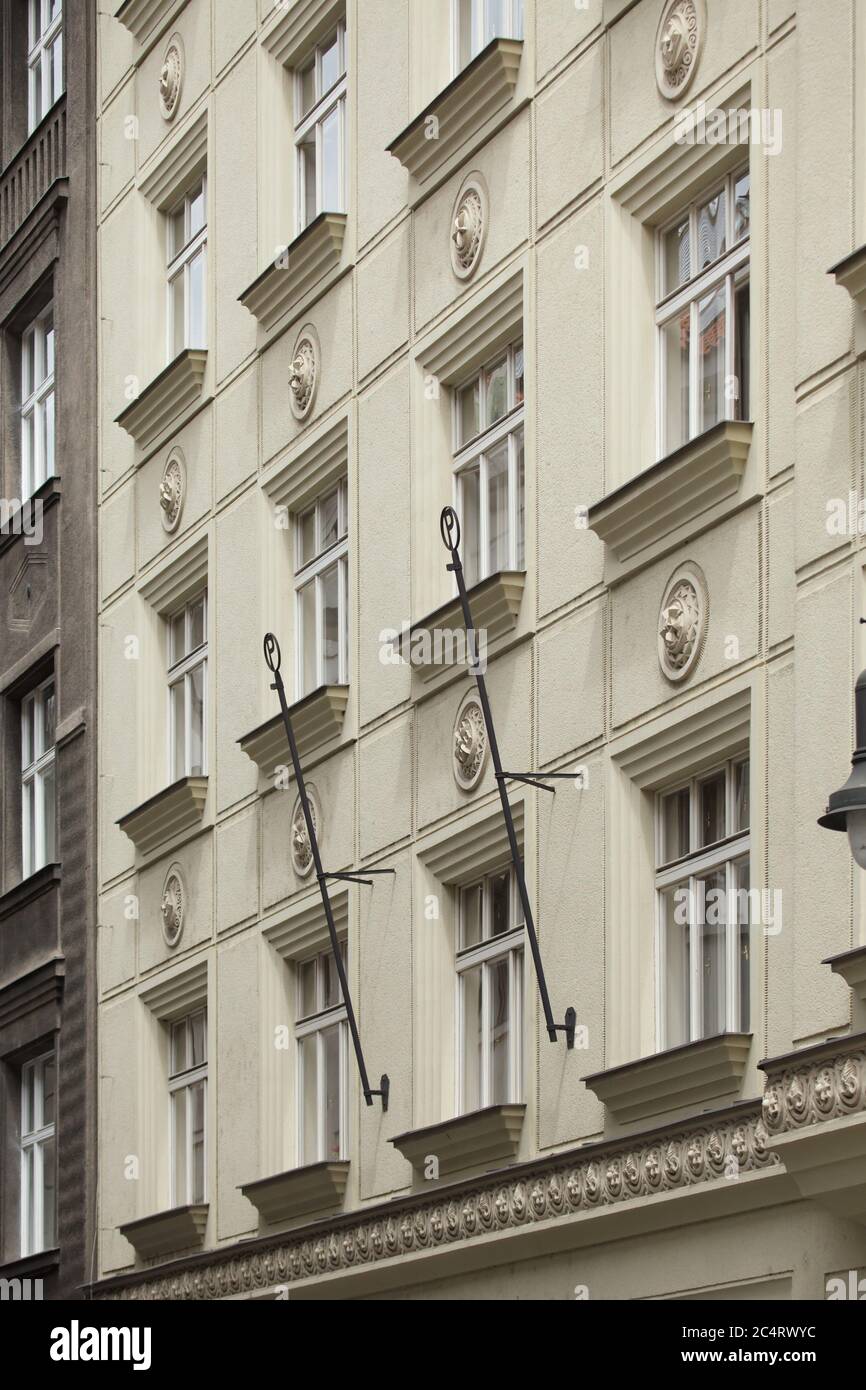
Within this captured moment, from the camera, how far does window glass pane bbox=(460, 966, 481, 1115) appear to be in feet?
58.0

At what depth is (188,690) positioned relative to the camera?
23.9 metres

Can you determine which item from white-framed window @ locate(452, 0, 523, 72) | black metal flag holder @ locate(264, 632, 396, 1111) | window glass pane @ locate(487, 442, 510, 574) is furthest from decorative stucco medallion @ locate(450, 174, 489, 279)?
black metal flag holder @ locate(264, 632, 396, 1111)

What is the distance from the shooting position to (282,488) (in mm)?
21328

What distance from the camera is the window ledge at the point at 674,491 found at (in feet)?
47.4

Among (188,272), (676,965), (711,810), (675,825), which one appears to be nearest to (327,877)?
(675,825)

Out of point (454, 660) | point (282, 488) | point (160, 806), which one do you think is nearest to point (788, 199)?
point (454, 660)

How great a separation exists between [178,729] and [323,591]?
3762mm

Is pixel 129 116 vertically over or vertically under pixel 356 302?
over

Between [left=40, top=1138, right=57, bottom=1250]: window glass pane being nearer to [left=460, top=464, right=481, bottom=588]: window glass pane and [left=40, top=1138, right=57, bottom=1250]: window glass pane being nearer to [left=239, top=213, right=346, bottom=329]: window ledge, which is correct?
[left=239, top=213, right=346, bottom=329]: window ledge

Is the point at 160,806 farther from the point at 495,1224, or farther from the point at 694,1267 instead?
the point at 694,1267

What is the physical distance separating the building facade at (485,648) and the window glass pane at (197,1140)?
0.05 metres

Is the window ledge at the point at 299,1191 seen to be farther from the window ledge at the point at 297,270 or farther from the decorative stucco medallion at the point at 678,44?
the decorative stucco medallion at the point at 678,44

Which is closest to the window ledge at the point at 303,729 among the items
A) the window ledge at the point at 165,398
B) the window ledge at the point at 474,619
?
the window ledge at the point at 474,619
